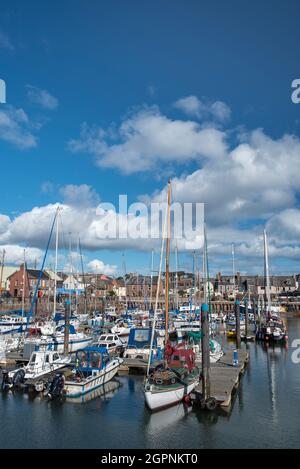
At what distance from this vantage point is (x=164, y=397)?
81.5ft

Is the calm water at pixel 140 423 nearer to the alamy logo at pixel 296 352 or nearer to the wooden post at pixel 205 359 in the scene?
the wooden post at pixel 205 359

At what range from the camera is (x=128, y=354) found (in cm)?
4231

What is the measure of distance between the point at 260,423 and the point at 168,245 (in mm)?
13683

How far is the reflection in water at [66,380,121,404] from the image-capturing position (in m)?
28.2

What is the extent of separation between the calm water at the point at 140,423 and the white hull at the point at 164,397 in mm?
494

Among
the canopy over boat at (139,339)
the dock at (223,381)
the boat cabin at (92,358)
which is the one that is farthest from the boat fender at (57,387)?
the canopy over boat at (139,339)

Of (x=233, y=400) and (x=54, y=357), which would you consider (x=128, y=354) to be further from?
(x=233, y=400)

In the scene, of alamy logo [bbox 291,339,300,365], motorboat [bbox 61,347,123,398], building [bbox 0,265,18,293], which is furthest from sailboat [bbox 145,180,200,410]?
building [bbox 0,265,18,293]

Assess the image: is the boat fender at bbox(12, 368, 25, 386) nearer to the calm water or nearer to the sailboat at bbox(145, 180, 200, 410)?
the calm water

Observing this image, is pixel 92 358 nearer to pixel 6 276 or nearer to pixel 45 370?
pixel 45 370

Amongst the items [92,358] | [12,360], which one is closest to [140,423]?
[92,358]

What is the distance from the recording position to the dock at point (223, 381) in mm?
25898
